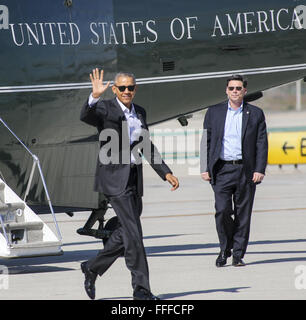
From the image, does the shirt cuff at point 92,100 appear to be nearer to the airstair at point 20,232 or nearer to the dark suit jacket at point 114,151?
the dark suit jacket at point 114,151

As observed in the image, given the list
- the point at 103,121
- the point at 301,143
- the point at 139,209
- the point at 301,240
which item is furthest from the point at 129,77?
the point at 301,143

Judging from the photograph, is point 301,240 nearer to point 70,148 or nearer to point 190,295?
point 70,148

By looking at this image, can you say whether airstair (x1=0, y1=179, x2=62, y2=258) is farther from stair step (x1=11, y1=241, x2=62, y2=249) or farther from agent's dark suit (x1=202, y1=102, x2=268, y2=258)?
agent's dark suit (x1=202, y1=102, x2=268, y2=258)

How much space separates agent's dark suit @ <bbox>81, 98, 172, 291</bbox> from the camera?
896cm

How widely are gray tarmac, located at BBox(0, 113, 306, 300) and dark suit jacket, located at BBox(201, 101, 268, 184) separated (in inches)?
46.0

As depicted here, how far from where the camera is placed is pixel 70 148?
12469 mm

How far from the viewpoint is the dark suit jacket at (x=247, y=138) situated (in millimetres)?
11289

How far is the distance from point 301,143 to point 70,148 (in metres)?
16.6

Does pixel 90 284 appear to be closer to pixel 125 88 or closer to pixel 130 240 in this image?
pixel 130 240

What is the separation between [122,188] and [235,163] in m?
2.59

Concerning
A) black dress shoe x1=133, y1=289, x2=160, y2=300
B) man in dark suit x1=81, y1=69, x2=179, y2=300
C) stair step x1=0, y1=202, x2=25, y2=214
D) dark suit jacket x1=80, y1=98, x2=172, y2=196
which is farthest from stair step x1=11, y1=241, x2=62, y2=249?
black dress shoe x1=133, y1=289, x2=160, y2=300

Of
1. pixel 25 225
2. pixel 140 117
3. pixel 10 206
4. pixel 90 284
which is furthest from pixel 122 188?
pixel 10 206

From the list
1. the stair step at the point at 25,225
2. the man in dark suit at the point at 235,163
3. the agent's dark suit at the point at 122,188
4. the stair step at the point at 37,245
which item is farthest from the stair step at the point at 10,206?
the man in dark suit at the point at 235,163

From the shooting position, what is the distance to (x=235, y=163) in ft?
37.1
